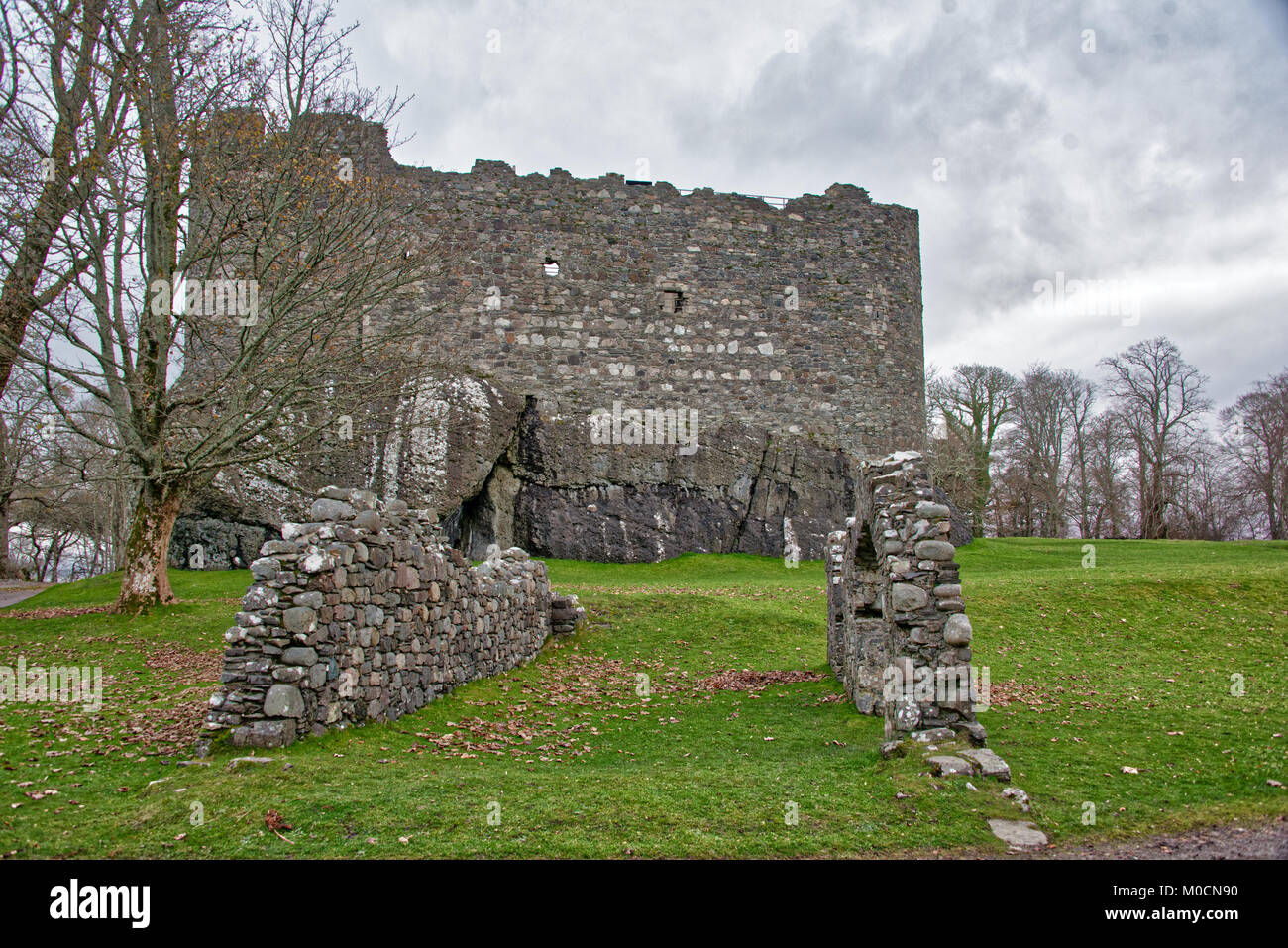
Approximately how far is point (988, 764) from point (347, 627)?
249 inches

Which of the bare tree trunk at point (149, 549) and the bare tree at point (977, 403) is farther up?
the bare tree at point (977, 403)

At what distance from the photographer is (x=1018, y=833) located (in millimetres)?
6031

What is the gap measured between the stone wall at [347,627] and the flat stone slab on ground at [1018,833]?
6.22 meters

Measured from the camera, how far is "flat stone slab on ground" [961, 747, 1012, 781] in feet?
23.0

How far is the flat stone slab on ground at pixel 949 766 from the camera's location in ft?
23.1

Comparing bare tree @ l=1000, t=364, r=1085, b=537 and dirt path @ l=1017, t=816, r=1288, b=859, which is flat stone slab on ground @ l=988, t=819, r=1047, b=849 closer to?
dirt path @ l=1017, t=816, r=1288, b=859

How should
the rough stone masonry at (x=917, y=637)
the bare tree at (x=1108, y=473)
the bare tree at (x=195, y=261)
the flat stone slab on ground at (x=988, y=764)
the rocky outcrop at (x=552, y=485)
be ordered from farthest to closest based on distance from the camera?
1. the bare tree at (x=1108, y=473)
2. the rocky outcrop at (x=552, y=485)
3. the bare tree at (x=195, y=261)
4. the rough stone masonry at (x=917, y=637)
5. the flat stone slab on ground at (x=988, y=764)

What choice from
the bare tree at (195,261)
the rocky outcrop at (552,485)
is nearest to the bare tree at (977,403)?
the rocky outcrop at (552,485)

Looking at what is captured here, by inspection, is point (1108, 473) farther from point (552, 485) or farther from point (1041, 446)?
point (552, 485)

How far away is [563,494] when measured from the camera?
25172mm

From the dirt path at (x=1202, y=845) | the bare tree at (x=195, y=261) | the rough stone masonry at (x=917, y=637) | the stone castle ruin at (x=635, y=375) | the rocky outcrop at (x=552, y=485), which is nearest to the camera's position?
the dirt path at (x=1202, y=845)

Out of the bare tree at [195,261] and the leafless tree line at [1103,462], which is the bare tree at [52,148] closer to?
the bare tree at [195,261]

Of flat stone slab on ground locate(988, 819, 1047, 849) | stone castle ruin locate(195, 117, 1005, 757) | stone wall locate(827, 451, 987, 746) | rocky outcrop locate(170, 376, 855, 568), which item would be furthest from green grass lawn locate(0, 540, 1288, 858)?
stone castle ruin locate(195, 117, 1005, 757)

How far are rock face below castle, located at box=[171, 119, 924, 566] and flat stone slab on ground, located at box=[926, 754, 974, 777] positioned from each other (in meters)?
18.1
